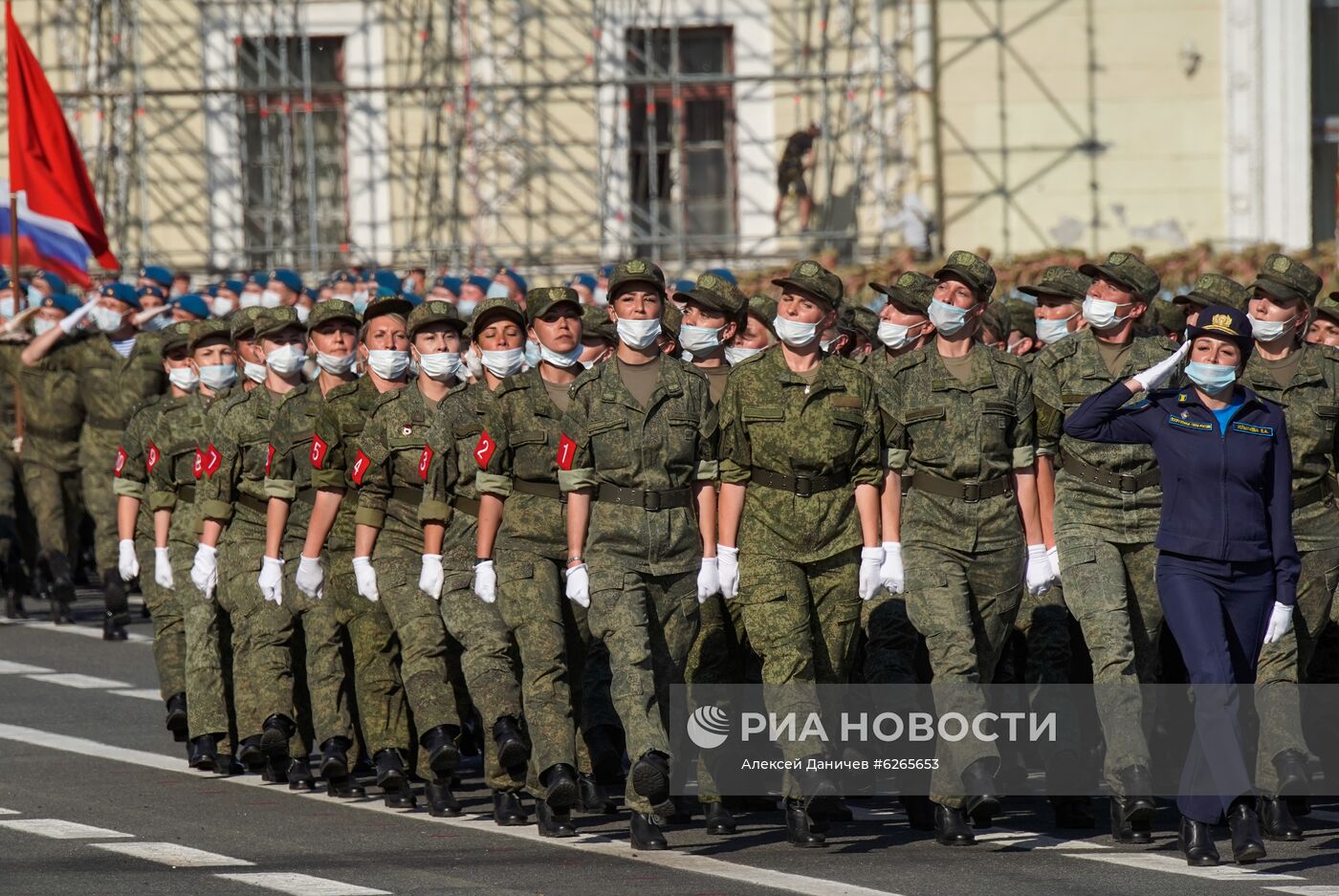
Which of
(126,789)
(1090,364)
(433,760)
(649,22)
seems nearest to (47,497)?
(126,789)

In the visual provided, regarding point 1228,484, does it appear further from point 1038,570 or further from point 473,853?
point 473,853

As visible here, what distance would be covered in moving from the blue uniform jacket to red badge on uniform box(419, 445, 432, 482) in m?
2.78

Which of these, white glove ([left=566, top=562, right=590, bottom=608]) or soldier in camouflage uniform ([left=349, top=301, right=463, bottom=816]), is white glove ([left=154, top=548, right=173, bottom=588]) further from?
white glove ([left=566, top=562, right=590, bottom=608])

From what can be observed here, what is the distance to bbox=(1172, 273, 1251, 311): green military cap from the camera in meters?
10.4

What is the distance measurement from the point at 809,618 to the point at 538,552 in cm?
108

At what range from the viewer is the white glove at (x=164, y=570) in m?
12.4

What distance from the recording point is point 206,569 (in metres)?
11.7

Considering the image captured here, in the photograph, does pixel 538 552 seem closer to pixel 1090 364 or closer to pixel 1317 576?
pixel 1090 364

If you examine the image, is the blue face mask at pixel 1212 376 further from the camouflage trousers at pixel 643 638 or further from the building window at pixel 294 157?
the building window at pixel 294 157

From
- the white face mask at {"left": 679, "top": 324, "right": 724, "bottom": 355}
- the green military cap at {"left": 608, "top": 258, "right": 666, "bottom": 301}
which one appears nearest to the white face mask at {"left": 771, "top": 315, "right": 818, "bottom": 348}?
the green military cap at {"left": 608, "top": 258, "right": 666, "bottom": 301}

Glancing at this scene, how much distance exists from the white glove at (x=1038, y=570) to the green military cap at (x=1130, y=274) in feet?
3.53

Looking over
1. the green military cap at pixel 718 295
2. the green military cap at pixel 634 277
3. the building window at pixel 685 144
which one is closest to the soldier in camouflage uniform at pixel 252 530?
the green military cap at pixel 718 295

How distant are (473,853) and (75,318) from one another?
935 cm

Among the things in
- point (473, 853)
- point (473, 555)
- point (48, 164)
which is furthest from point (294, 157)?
point (473, 853)
